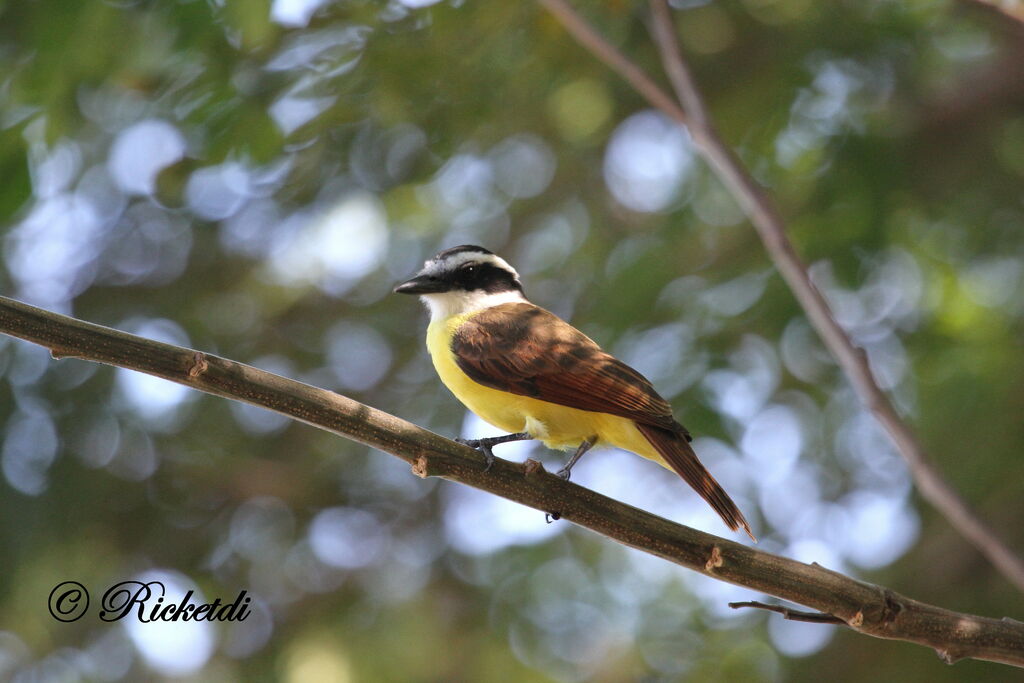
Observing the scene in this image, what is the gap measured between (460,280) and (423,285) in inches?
11.7

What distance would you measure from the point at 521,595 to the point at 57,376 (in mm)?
3113

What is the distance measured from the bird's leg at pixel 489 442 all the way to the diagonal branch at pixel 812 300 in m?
1.07

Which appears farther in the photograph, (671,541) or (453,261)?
(453,261)

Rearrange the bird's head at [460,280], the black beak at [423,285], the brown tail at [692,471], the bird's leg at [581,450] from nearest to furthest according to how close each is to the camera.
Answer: the brown tail at [692,471] < the bird's leg at [581,450] < the black beak at [423,285] < the bird's head at [460,280]

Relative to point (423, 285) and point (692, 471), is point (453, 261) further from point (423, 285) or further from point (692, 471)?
point (692, 471)

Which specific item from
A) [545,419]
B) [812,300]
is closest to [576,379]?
[545,419]

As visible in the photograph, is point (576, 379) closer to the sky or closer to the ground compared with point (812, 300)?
closer to the ground

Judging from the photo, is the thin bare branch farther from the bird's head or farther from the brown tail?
the bird's head

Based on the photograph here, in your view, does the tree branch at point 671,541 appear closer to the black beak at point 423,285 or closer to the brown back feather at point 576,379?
the brown back feather at point 576,379

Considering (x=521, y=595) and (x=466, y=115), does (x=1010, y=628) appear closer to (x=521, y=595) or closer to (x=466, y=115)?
(x=466, y=115)

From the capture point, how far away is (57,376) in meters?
5.98

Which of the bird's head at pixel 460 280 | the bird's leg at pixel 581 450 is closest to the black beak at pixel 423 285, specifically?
the bird's head at pixel 460 280

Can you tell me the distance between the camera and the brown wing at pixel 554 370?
12.3 feet

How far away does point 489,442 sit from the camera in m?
3.41
